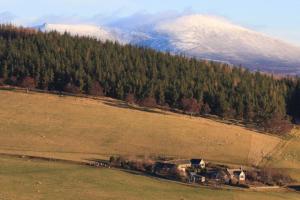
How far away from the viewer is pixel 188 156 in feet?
263

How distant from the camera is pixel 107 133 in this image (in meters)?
88.9

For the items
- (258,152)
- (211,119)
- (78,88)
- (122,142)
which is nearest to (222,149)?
(258,152)

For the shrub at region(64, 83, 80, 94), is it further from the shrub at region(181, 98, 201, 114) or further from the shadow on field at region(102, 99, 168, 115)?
the shrub at region(181, 98, 201, 114)

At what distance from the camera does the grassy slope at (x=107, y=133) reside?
80000 millimetres

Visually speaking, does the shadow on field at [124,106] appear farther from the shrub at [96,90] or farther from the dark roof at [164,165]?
the dark roof at [164,165]

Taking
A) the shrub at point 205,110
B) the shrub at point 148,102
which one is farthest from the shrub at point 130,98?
the shrub at point 205,110

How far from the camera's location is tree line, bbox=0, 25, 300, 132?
116m

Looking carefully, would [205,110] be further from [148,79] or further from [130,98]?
[148,79]

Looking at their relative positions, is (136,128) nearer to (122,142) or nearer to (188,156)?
(122,142)

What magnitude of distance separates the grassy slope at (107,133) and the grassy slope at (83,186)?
36.9ft

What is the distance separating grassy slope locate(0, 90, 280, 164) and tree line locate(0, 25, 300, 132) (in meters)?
10.0

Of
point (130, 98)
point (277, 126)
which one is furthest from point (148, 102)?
point (277, 126)

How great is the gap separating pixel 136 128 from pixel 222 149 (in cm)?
1405

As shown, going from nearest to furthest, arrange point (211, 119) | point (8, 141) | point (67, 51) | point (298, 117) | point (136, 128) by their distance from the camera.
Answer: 1. point (8, 141)
2. point (136, 128)
3. point (211, 119)
4. point (298, 117)
5. point (67, 51)
